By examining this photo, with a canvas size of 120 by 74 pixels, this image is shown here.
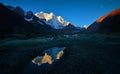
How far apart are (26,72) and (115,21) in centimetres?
17378

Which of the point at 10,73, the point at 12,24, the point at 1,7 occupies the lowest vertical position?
the point at 10,73

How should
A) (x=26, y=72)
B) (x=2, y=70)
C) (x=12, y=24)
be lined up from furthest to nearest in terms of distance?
(x=12, y=24) < (x=2, y=70) < (x=26, y=72)

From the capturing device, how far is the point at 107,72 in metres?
16.2

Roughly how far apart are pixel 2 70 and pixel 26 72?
3645 millimetres

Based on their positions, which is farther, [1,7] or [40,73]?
[1,7]

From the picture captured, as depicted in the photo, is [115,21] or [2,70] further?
[115,21]

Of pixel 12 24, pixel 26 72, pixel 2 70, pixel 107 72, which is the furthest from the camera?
pixel 12 24

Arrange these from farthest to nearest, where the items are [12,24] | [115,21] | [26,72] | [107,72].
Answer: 1. [115,21]
2. [12,24]
3. [26,72]
4. [107,72]

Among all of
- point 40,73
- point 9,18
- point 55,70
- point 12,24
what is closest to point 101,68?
point 55,70

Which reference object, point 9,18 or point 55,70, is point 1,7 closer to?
point 9,18

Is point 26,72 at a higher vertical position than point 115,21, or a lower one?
lower

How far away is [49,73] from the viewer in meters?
16.8

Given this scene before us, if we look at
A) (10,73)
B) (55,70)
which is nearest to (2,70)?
(10,73)

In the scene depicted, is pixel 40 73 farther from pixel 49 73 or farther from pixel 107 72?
pixel 107 72
